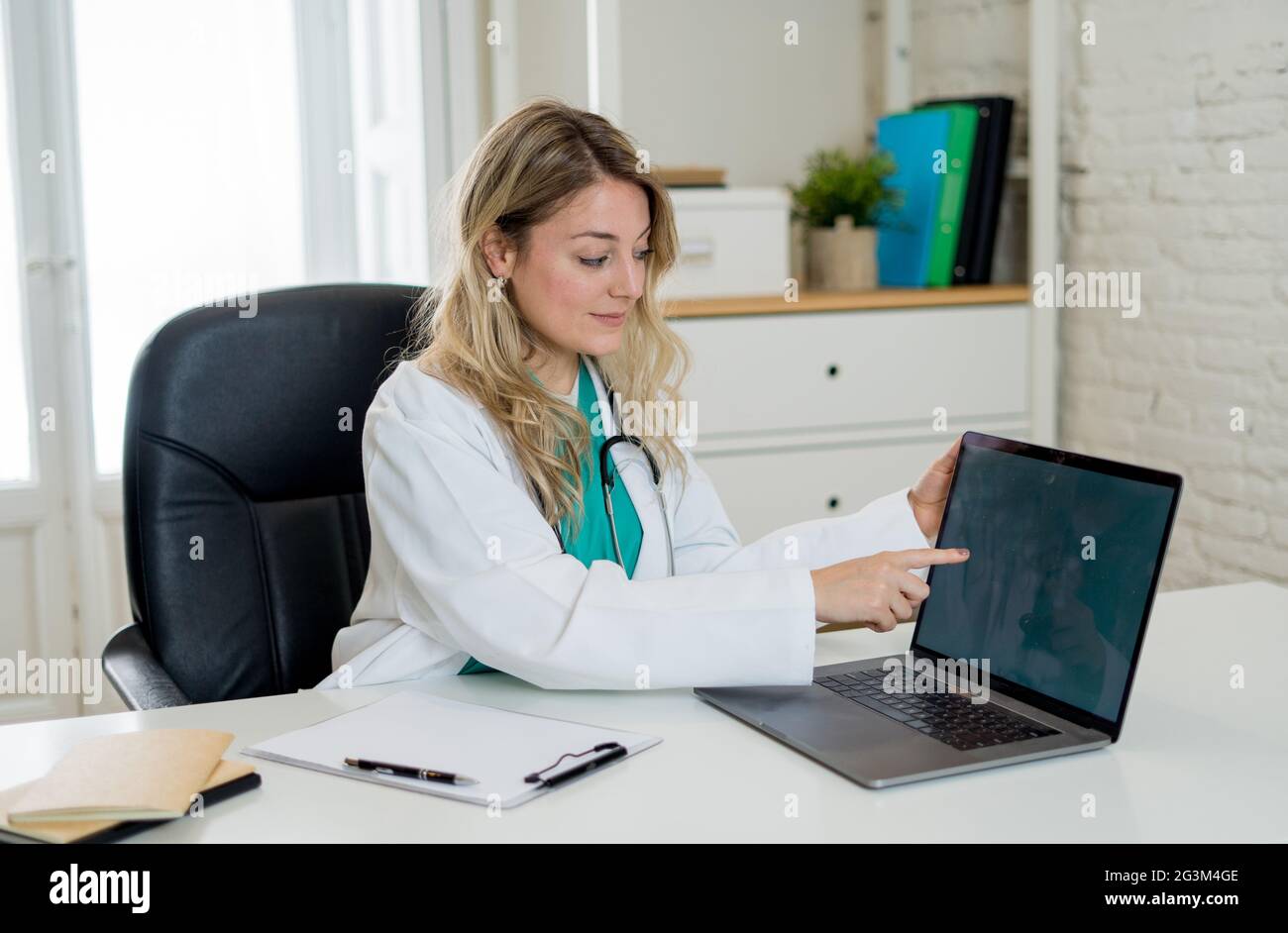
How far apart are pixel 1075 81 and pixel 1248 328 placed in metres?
0.68

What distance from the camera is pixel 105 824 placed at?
938mm

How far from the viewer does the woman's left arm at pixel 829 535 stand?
151cm

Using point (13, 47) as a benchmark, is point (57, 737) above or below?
below

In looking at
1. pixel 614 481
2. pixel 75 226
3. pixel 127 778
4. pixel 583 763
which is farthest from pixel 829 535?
pixel 75 226

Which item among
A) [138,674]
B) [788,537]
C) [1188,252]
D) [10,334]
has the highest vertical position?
[1188,252]

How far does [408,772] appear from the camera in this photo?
1055 millimetres

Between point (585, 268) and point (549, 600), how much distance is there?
42 cm

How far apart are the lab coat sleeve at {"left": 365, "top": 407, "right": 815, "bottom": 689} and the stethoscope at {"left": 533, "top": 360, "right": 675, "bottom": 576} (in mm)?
125

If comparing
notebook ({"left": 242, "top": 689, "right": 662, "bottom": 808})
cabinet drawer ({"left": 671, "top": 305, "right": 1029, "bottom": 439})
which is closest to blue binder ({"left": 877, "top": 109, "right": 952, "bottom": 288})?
cabinet drawer ({"left": 671, "top": 305, "right": 1029, "bottom": 439})

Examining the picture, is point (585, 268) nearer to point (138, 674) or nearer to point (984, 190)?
point (138, 674)

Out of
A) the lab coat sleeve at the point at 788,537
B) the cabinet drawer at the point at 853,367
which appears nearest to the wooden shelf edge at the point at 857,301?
the cabinet drawer at the point at 853,367
